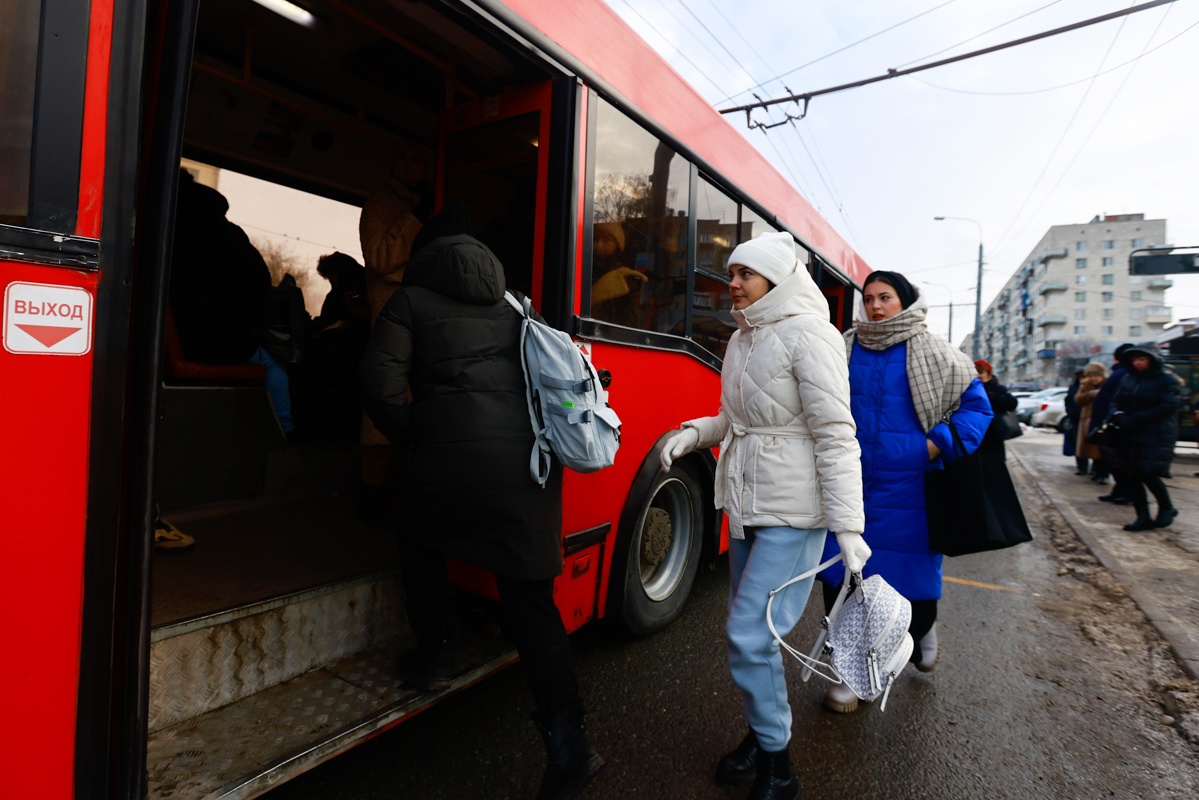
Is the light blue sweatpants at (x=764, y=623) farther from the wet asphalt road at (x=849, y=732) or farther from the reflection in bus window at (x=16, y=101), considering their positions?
the reflection in bus window at (x=16, y=101)

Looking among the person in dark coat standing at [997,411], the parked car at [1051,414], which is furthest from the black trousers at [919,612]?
the parked car at [1051,414]

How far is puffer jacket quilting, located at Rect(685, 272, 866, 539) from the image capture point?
6.81 ft

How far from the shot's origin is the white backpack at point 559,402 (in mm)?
2178

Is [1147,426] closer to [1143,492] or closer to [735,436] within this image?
[1143,492]

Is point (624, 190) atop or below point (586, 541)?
atop

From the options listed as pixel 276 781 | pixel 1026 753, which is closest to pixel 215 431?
pixel 276 781

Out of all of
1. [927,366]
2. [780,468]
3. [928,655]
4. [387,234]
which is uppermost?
[387,234]

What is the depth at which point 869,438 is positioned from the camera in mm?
2791

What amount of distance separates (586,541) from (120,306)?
1.81 meters

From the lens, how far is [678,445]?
249 centimetres

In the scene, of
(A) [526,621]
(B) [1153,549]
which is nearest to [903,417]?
(A) [526,621]

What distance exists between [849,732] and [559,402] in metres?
1.88

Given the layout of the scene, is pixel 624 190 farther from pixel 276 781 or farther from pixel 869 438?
pixel 276 781

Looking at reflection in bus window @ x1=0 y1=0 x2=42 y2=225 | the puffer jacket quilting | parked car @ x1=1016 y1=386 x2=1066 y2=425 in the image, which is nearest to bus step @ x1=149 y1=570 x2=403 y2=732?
reflection in bus window @ x1=0 y1=0 x2=42 y2=225
